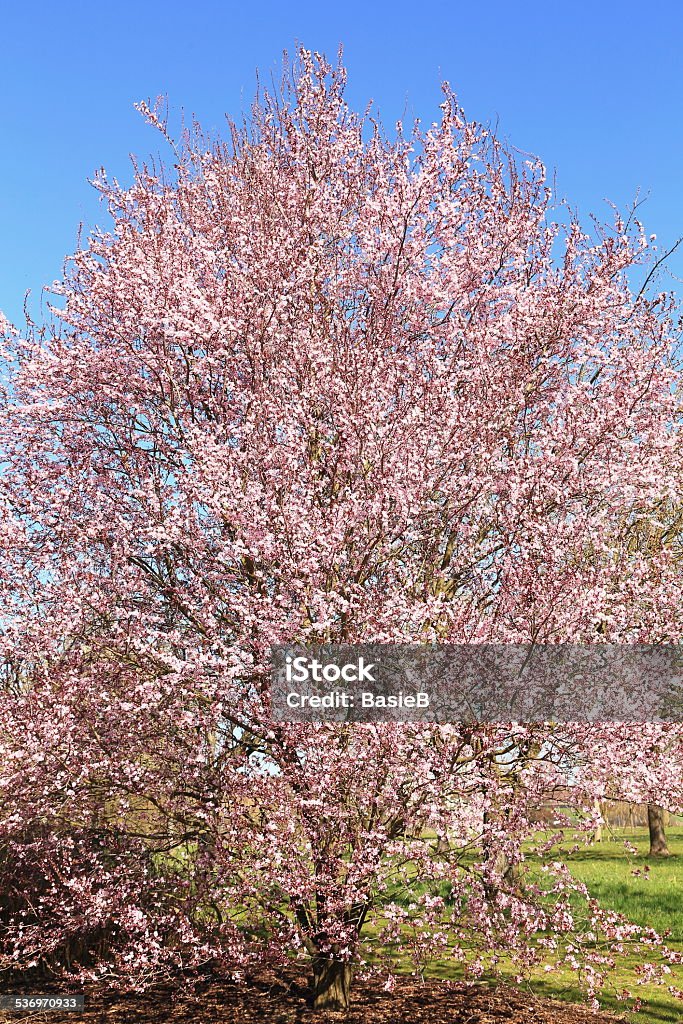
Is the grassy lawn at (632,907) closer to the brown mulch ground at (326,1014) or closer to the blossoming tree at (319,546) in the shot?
the brown mulch ground at (326,1014)

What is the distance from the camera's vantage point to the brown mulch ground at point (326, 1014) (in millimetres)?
8719

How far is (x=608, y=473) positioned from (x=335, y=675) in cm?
341

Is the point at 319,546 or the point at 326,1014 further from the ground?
the point at 319,546

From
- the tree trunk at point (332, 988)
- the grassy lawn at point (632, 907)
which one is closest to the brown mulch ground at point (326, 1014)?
the tree trunk at point (332, 988)

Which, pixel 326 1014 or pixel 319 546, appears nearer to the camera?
pixel 319 546

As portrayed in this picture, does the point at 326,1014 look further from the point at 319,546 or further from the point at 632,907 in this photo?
the point at 632,907

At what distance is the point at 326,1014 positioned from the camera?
848 centimetres

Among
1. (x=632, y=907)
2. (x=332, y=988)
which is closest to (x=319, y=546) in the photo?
(x=332, y=988)

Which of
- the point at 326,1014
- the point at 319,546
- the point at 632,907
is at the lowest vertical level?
the point at 632,907

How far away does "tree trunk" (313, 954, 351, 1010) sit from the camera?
339 inches

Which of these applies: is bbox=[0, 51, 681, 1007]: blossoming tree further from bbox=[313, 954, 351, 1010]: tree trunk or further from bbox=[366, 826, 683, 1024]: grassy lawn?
bbox=[366, 826, 683, 1024]: grassy lawn

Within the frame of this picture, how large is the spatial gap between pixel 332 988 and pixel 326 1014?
24 cm

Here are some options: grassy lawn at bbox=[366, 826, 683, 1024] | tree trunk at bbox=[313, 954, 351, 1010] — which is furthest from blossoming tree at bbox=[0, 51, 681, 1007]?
grassy lawn at bbox=[366, 826, 683, 1024]

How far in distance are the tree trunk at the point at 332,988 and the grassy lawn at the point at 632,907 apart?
0.70 metres
